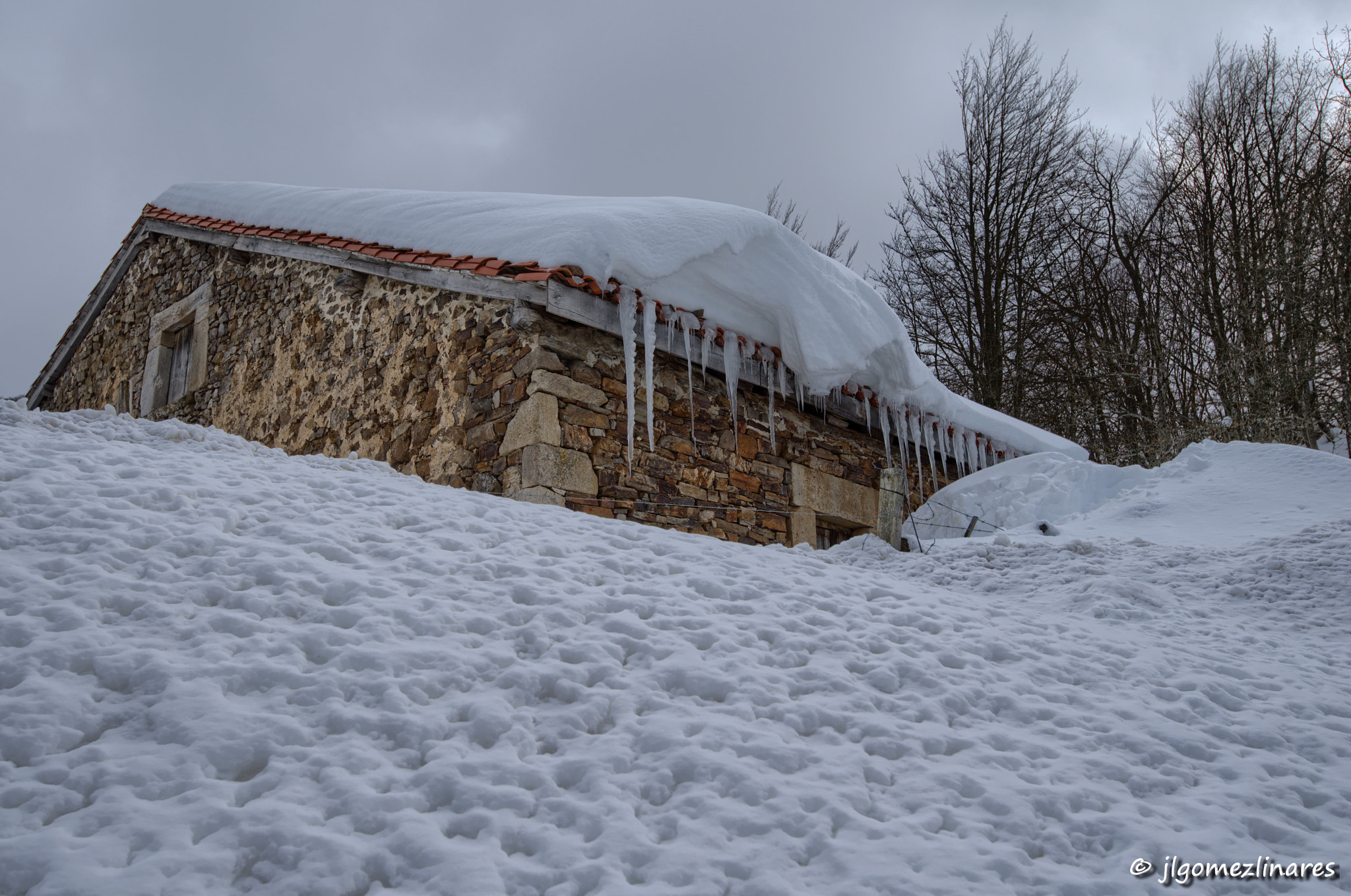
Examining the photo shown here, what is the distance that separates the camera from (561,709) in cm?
225

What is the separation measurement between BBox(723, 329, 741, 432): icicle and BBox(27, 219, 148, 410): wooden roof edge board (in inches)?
252

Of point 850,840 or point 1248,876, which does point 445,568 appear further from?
point 1248,876

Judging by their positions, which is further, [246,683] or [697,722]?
[697,722]

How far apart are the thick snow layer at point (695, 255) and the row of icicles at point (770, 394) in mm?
71

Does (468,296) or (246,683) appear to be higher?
(468,296)

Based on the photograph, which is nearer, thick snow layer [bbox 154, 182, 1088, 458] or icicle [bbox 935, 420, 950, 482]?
thick snow layer [bbox 154, 182, 1088, 458]

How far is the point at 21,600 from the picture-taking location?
2199 millimetres

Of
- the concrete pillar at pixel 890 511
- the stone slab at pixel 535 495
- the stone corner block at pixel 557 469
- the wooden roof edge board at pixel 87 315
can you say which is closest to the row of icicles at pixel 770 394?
the stone corner block at pixel 557 469

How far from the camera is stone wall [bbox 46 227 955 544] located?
187 inches

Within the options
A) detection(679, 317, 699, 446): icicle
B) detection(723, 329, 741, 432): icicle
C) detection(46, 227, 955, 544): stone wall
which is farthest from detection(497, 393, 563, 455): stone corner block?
detection(723, 329, 741, 432): icicle

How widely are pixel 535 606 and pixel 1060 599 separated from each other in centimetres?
245

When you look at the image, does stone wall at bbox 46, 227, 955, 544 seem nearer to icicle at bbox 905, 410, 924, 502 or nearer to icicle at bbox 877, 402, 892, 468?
icicle at bbox 877, 402, 892, 468

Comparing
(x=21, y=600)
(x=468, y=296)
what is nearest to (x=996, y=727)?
(x=21, y=600)

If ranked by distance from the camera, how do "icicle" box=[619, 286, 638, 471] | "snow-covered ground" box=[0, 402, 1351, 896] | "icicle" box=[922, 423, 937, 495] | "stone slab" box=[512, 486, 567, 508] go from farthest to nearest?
"icicle" box=[922, 423, 937, 495] → "icicle" box=[619, 286, 638, 471] → "stone slab" box=[512, 486, 567, 508] → "snow-covered ground" box=[0, 402, 1351, 896]
